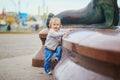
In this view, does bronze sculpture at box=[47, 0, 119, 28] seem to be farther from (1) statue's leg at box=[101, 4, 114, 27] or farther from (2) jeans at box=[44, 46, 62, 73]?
(2) jeans at box=[44, 46, 62, 73]

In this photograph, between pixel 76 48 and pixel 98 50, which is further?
pixel 76 48

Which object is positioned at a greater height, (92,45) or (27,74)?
(92,45)

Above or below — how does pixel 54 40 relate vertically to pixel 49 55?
above

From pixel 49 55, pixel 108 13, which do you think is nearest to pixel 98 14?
pixel 108 13

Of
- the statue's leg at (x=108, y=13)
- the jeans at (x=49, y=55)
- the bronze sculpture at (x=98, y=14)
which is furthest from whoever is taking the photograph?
the bronze sculpture at (x=98, y=14)

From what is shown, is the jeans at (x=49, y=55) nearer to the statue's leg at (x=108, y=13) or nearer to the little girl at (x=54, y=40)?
the little girl at (x=54, y=40)

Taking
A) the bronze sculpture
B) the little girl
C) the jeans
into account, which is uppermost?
the bronze sculpture

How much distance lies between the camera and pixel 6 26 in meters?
44.7

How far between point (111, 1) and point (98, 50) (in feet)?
16.0

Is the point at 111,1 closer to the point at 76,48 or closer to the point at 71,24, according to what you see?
the point at 71,24

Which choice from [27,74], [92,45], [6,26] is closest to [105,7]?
[27,74]

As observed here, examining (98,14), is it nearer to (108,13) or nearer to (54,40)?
(108,13)

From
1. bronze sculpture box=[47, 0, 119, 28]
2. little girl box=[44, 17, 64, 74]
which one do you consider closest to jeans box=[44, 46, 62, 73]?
little girl box=[44, 17, 64, 74]

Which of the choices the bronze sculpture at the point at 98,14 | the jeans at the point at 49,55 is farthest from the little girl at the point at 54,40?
the bronze sculpture at the point at 98,14
